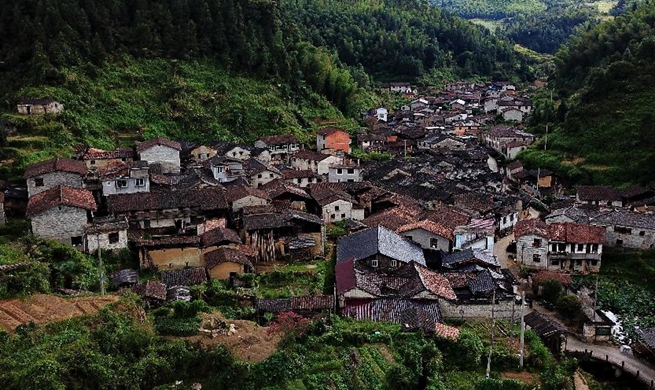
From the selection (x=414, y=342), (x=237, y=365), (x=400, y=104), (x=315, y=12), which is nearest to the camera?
(x=237, y=365)

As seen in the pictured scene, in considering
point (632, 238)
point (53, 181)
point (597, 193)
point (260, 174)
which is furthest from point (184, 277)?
point (597, 193)

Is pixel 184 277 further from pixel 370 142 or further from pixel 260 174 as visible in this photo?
pixel 370 142

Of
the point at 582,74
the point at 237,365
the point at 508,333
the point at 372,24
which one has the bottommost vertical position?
the point at 508,333

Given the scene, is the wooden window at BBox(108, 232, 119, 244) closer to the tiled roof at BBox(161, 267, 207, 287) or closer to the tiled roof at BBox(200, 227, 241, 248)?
the tiled roof at BBox(161, 267, 207, 287)

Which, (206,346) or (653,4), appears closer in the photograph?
(206,346)

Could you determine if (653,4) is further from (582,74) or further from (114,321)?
(114,321)

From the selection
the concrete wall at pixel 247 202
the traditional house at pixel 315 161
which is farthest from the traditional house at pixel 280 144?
the concrete wall at pixel 247 202

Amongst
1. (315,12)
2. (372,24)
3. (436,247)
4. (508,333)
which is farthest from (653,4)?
(508,333)

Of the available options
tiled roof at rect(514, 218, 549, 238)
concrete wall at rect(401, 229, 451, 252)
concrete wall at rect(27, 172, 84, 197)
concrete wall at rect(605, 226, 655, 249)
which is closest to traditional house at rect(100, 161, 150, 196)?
concrete wall at rect(27, 172, 84, 197)
